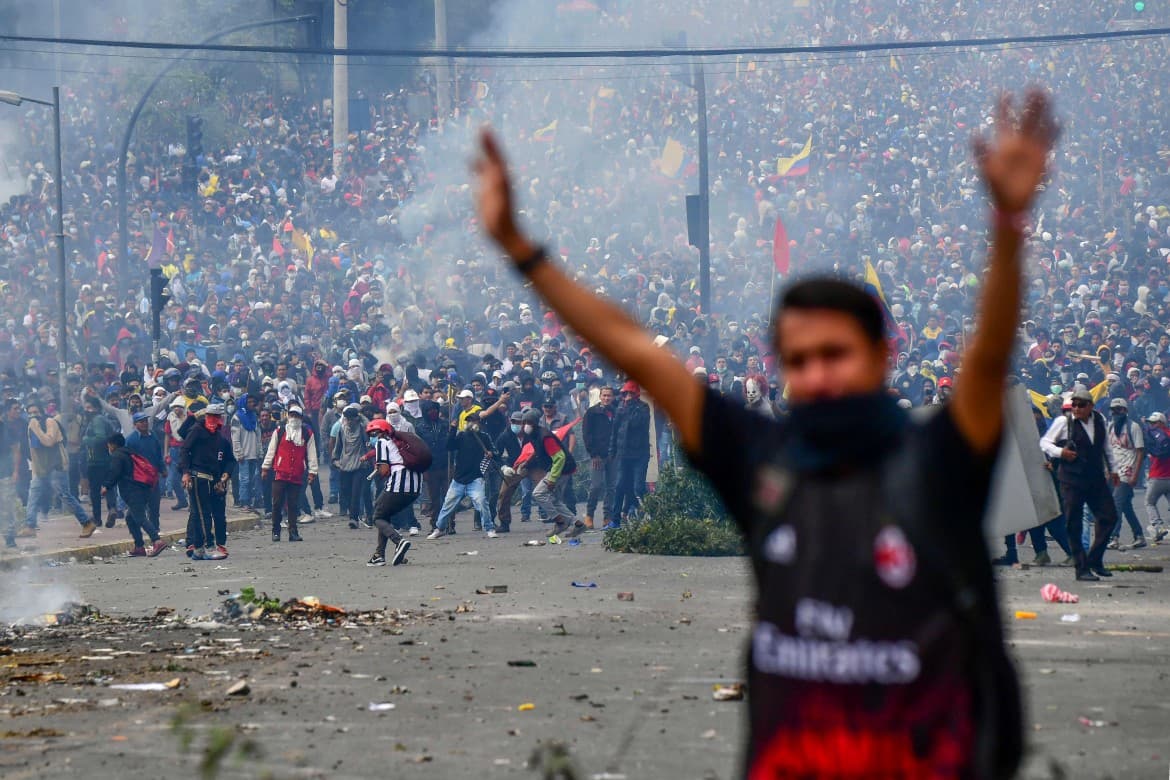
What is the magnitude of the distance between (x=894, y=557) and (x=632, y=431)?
56.5 ft

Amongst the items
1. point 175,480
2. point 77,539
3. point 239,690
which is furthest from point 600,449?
point 239,690

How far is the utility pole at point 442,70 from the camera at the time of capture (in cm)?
4406

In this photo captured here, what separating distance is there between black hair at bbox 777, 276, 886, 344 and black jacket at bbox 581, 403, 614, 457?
1734cm

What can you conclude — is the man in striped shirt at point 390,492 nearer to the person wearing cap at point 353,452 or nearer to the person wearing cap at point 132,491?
the person wearing cap at point 132,491

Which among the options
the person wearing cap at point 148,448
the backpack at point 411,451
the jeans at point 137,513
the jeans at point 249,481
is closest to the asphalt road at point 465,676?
the backpack at point 411,451

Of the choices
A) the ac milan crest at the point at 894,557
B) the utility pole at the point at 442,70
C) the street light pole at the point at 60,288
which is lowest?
the ac milan crest at the point at 894,557

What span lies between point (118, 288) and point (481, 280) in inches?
260

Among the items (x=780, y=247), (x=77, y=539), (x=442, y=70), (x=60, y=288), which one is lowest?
(x=77, y=539)

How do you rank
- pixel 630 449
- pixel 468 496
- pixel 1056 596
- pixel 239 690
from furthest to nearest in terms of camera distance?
pixel 630 449, pixel 468 496, pixel 1056 596, pixel 239 690

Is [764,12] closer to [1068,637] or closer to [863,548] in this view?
[1068,637]

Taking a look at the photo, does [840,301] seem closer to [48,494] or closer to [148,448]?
[148,448]

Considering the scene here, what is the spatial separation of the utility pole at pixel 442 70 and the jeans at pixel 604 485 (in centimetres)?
2469

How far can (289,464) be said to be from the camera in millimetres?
18766

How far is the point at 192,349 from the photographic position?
92.9 ft
